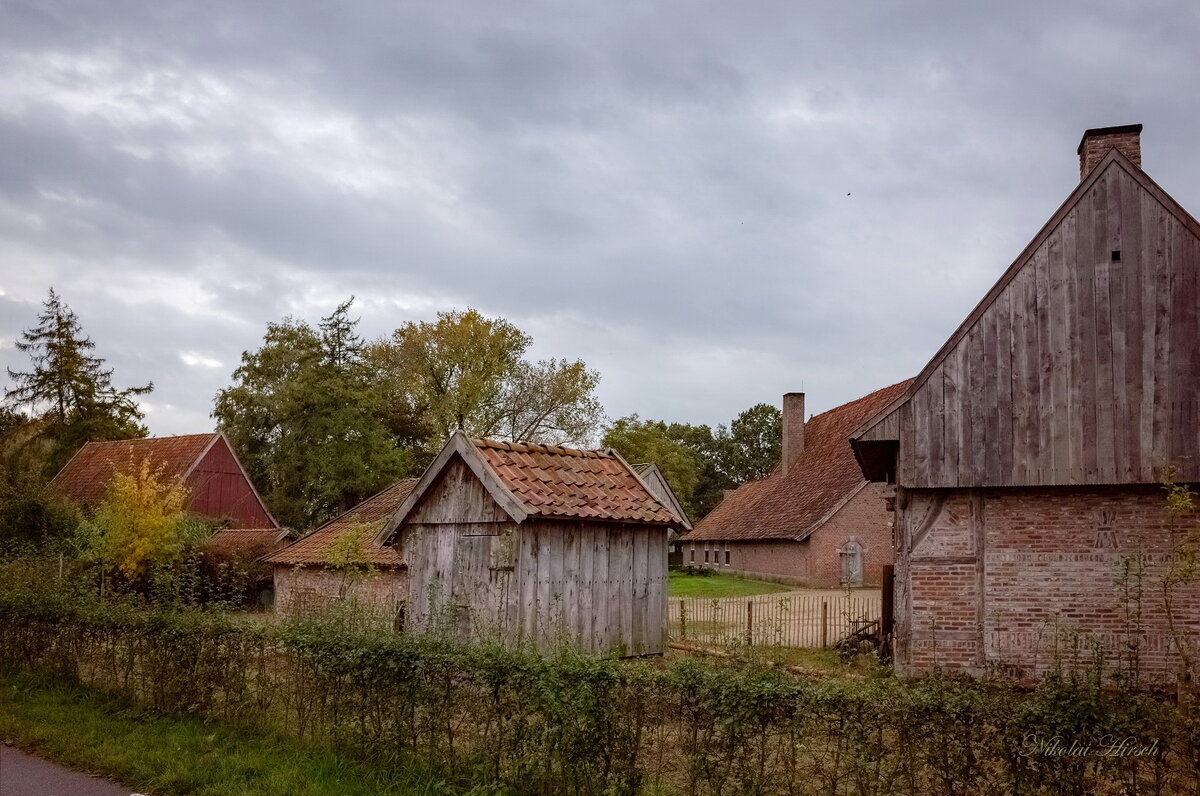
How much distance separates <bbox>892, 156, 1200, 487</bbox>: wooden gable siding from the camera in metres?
12.9

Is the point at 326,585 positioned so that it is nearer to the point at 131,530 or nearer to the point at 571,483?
the point at 131,530

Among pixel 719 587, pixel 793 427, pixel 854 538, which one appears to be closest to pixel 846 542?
pixel 854 538

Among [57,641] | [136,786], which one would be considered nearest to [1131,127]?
[136,786]

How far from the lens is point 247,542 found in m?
33.7

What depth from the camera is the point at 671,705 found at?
7.32m

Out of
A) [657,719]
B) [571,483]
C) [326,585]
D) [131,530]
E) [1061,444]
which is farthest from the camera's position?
[131,530]

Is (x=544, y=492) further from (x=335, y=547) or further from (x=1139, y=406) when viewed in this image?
(x=335, y=547)

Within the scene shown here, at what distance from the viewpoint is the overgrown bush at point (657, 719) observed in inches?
241

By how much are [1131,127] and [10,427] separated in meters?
45.4

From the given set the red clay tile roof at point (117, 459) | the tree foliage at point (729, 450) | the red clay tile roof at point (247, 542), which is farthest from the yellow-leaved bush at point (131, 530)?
the tree foliage at point (729, 450)

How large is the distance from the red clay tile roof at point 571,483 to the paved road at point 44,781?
6.66 m

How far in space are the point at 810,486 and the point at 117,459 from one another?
3078cm

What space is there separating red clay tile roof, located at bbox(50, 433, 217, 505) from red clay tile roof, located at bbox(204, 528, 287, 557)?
4.35 meters

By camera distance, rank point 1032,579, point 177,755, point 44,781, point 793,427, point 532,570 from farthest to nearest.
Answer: point 793,427 → point 532,570 → point 1032,579 → point 177,755 → point 44,781
